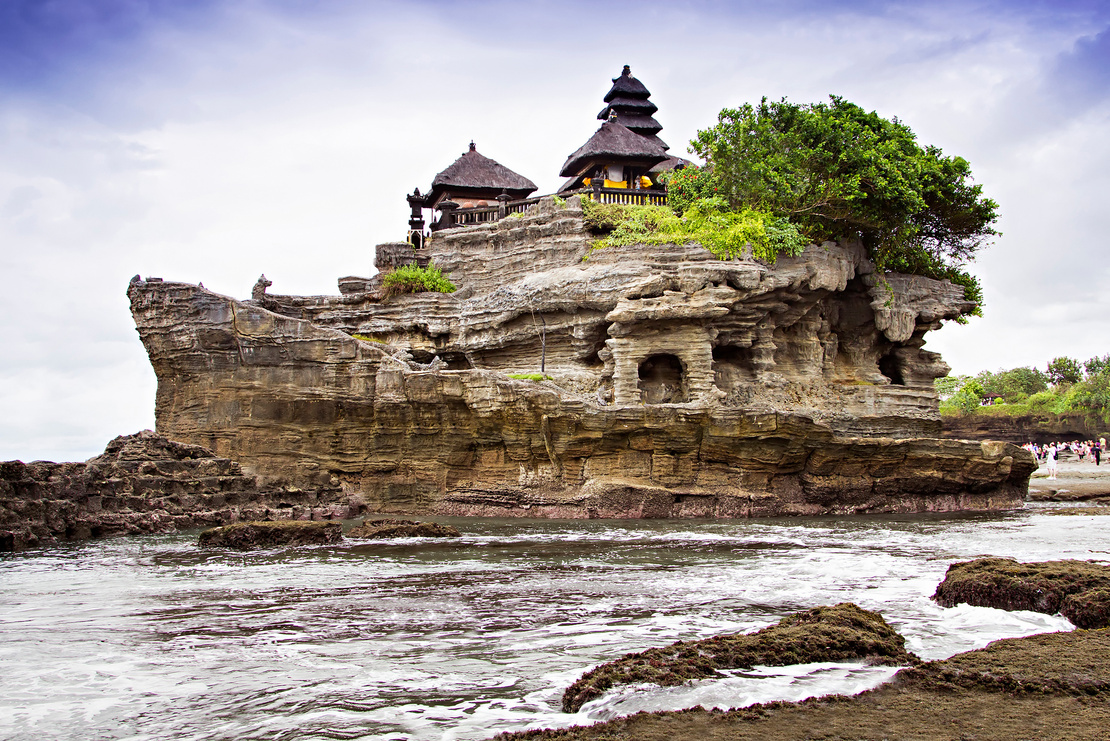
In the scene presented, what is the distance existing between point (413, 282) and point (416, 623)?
20675 millimetres

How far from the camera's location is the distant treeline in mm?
47969

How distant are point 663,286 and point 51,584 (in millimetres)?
15675

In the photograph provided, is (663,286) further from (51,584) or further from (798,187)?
(51,584)

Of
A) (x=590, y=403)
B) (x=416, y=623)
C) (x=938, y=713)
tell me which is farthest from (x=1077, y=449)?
(x=938, y=713)

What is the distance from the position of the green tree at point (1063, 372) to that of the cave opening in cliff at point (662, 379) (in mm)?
49422

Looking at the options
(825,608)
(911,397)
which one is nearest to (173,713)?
(825,608)

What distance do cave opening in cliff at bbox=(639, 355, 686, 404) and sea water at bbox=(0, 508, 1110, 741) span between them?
8.10 meters

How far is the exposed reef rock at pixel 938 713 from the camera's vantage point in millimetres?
4441

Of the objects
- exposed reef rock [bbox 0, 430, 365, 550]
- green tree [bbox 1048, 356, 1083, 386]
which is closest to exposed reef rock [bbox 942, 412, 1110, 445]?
green tree [bbox 1048, 356, 1083, 386]

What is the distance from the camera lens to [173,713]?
17.7ft

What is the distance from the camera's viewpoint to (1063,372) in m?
60.4

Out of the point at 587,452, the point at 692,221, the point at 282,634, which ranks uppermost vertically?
the point at 692,221

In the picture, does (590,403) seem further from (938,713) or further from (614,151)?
(614,151)

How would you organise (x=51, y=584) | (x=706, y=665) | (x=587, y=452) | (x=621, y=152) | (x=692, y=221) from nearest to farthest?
1. (x=706, y=665)
2. (x=51, y=584)
3. (x=587, y=452)
4. (x=692, y=221)
5. (x=621, y=152)
